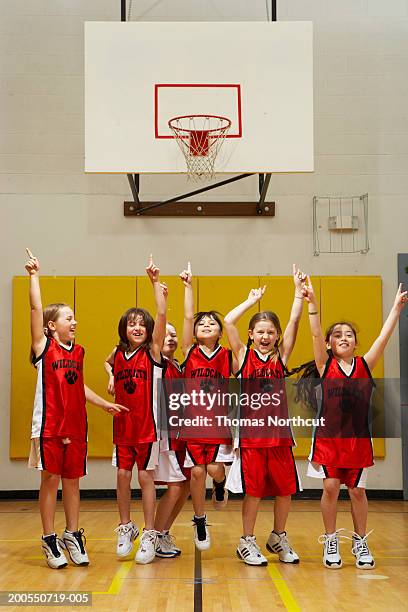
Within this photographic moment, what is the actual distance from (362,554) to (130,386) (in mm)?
1868

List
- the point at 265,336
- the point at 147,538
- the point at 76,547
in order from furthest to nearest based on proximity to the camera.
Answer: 1. the point at 265,336
2. the point at 147,538
3. the point at 76,547

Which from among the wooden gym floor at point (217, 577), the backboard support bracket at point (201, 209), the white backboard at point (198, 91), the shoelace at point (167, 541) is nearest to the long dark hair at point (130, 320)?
the shoelace at point (167, 541)

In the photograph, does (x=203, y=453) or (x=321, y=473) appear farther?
(x=203, y=453)

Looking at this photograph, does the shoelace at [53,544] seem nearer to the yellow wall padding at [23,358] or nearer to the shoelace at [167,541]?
the shoelace at [167,541]

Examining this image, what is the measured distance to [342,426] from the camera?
5160 mm

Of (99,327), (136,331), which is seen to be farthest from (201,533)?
(99,327)

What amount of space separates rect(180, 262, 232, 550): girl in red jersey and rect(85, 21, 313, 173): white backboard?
6.73 feet

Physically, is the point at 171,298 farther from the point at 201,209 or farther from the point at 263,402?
the point at 263,402

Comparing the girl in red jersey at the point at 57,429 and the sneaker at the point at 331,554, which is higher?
the girl in red jersey at the point at 57,429

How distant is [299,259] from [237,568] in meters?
5.21

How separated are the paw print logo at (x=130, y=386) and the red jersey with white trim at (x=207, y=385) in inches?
15.6

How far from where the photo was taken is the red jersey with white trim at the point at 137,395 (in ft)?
17.2

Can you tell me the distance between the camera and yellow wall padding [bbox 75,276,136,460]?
9195 millimetres

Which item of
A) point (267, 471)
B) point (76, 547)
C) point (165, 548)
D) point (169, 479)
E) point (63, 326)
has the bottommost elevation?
point (165, 548)
